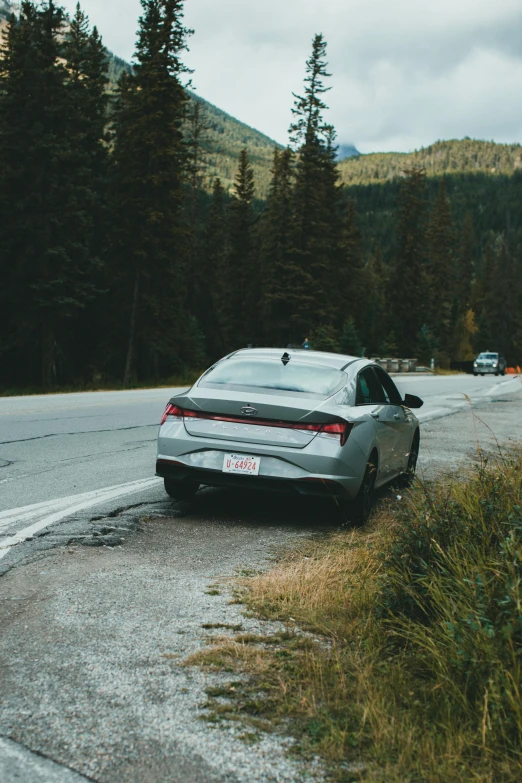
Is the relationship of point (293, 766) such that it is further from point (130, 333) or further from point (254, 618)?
point (130, 333)

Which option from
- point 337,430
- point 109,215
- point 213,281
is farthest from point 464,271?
point 337,430

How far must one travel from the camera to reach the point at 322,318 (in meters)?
59.9

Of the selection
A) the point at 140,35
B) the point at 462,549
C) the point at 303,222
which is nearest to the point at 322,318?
the point at 303,222

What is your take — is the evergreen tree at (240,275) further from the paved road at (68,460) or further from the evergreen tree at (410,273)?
the paved road at (68,460)

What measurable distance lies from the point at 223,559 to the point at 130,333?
32.9 meters

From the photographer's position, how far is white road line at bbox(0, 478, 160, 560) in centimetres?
588

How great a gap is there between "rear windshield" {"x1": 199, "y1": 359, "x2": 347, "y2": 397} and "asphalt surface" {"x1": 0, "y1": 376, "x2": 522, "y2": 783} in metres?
1.18

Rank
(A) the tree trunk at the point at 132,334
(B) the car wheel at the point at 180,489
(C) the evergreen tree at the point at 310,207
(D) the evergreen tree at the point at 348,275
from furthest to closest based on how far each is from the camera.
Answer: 1. (D) the evergreen tree at the point at 348,275
2. (C) the evergreen tree at the point at 310,207
3. (A) the tree trunk at the point at 132,334
4. (B) the car wheel at the point at 180,489

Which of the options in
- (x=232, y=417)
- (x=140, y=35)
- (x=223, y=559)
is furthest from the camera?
(x=140, y=35)

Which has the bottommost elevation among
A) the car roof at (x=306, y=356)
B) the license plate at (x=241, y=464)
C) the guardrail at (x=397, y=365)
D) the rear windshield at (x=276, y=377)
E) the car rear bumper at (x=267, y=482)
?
the guardrail at (x=397, y=365)

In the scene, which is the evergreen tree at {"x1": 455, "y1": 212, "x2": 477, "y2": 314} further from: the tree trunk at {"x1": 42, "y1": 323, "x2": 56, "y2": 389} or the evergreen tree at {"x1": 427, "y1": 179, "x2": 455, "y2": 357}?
the tree trunk at {"x1": 42, "y1": 323, "x2": 56, "y2": 389}

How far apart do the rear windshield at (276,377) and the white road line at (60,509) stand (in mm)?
1437

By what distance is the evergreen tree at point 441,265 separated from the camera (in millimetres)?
95363

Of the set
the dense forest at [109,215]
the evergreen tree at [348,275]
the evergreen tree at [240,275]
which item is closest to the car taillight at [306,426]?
the dense forest at [109,215]
